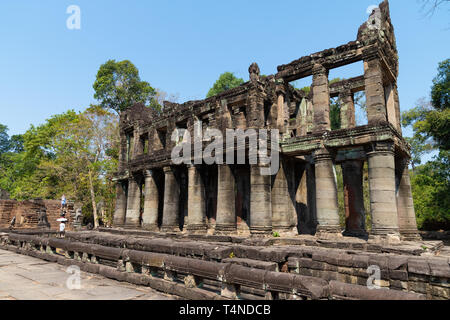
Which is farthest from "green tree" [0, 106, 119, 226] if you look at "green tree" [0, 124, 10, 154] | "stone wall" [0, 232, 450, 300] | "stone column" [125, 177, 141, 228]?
"green tree" [0, 124, 10, 154]

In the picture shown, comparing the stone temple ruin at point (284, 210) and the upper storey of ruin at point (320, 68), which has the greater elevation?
the upper storey of ruin at point (320, 68)

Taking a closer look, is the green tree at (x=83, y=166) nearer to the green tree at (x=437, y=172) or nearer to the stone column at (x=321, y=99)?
the stone column at (x=321, y=99)

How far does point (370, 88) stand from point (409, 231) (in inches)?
283

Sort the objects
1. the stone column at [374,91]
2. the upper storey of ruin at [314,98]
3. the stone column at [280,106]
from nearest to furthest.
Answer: the stone column at [374,91] → the upper storey of ruin at [314,98] → the stone column at [280,106]

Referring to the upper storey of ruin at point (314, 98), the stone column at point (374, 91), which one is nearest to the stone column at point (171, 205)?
the upper storey of ruin at point (314, 98)

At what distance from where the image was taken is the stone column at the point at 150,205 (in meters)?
18.8

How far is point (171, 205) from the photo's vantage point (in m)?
17.8

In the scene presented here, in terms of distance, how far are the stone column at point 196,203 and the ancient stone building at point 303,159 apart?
0.06 metres

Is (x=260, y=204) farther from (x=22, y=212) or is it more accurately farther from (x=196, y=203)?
(x=22, y=212)

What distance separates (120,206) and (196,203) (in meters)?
9.12

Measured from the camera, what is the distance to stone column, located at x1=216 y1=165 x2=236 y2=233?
14500mm

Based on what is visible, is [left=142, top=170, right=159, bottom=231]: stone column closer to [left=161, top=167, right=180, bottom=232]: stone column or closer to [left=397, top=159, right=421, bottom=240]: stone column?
[left=161, top=167, right=180, bottom=232]: stone column

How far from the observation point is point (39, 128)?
1358 inches
